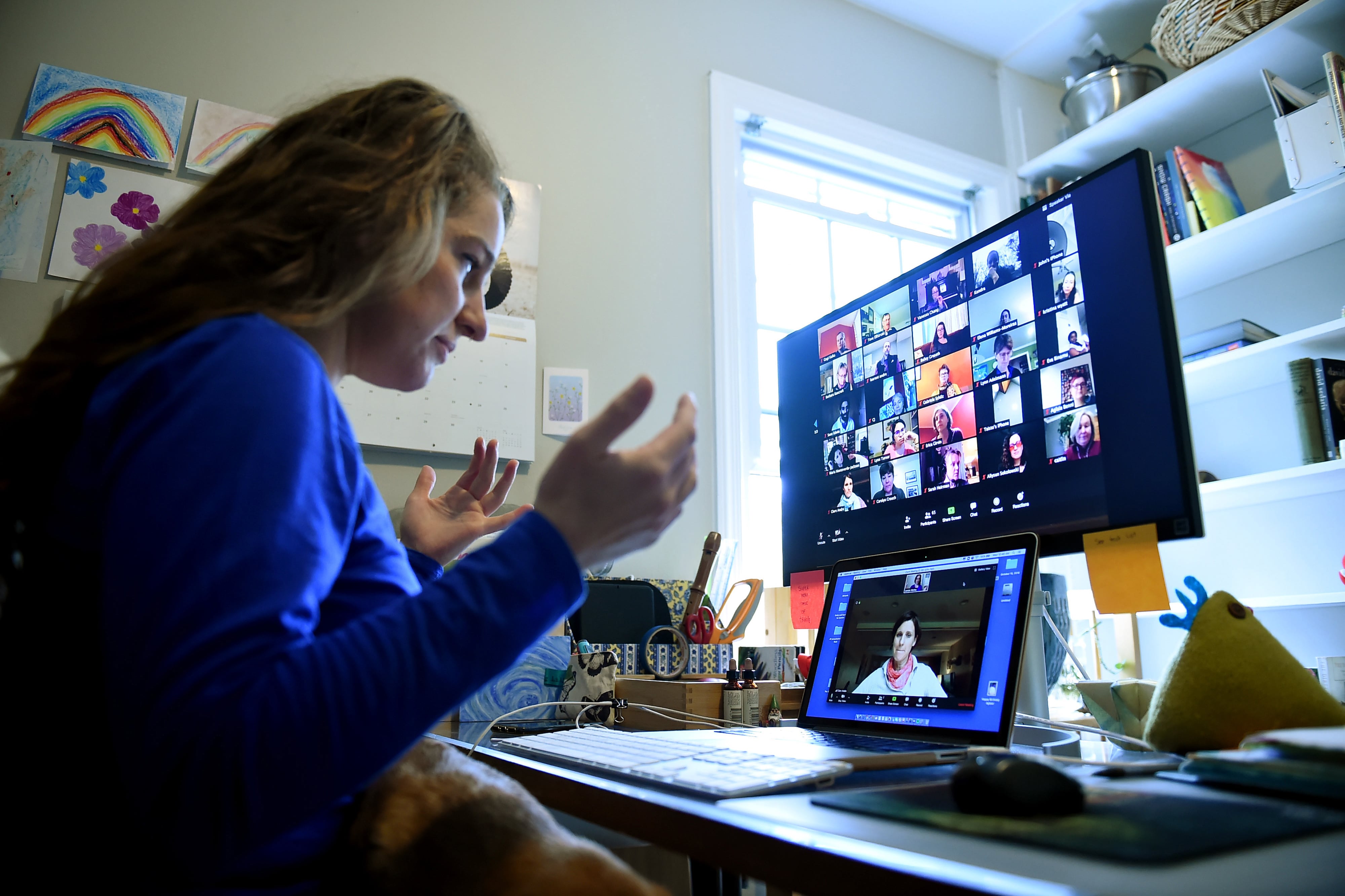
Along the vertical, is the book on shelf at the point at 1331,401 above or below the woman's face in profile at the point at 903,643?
above

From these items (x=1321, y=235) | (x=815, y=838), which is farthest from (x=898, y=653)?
(x=1321, y=235)

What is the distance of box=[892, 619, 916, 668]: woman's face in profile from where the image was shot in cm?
95

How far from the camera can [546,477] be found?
0.54 m

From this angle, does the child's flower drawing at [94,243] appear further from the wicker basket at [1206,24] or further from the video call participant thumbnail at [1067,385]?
the wicker basket at [1206,24]

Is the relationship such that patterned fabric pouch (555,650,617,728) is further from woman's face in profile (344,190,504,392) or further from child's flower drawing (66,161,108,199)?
child's flower drawing (66,161,108,199)

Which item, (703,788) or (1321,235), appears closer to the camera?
(703,788)

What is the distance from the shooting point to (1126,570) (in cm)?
90

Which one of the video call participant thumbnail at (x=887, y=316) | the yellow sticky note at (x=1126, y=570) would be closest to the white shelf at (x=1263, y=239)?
the video call participant thumbnail at (x=887, y=316)

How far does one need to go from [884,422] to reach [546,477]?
788 mm

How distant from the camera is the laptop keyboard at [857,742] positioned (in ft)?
2.65

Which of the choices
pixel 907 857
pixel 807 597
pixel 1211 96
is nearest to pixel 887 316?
pixel 807 597

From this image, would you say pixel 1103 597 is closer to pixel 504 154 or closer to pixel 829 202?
pixel 504 154

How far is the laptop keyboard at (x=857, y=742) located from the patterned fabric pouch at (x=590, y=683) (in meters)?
0.29

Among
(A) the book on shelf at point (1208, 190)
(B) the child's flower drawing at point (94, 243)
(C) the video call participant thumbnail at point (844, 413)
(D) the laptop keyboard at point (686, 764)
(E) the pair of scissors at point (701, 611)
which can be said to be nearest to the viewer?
(D) the laptop keyboard at point (686, 764)
